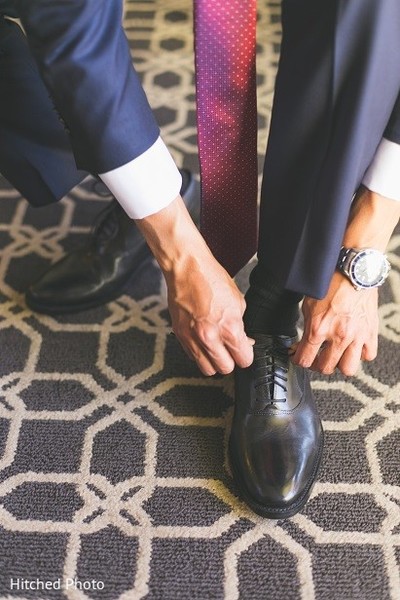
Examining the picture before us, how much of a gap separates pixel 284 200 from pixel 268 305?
153 mm

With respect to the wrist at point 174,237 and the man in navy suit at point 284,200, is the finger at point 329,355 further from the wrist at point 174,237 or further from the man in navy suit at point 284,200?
the wrist at point 174,237

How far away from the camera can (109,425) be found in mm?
831

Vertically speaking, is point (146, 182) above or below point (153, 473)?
above

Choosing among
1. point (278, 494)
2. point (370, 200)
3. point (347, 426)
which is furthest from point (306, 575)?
point (370, 200)

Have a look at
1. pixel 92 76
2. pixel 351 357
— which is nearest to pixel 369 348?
pixel 351 357

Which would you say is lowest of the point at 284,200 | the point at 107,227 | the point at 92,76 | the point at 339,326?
the point at 107,227

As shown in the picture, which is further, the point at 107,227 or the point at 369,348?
the point at 107,227

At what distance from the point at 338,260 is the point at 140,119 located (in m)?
0.27

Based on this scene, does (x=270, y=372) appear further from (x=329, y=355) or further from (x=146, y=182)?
(x=146, y=182)

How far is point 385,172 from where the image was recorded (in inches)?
26.0

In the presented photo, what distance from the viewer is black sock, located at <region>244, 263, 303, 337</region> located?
30.9 inches

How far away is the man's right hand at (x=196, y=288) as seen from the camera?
0.69m

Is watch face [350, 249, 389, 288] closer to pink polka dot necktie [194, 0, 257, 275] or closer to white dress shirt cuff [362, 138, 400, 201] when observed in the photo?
white dress shirt cuff [362, 138, 400, 201]

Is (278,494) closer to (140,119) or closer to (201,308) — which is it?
(201,308)
